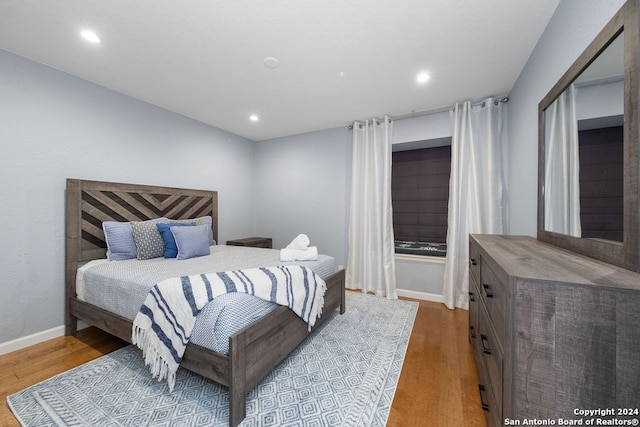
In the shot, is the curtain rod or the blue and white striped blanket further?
the curtain rod

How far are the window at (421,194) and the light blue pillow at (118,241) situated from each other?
3594mm

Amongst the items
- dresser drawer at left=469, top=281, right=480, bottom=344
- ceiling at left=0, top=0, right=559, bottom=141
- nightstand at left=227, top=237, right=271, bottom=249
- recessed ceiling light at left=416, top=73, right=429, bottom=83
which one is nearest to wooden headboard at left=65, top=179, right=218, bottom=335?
nightstand at left=227, top=237, right=271, bottom=249

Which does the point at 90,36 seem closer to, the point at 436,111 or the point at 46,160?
the point at 46,160

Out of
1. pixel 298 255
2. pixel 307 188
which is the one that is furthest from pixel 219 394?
pixel 307 188

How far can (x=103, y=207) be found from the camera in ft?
8.33

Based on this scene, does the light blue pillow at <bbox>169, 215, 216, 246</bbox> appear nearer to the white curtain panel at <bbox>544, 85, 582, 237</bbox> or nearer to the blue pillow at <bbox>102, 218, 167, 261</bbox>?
the blue pillow at <bbox>102, 218, 167, 261</bbox>

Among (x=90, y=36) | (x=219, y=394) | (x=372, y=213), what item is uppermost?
(x=90, y=36)

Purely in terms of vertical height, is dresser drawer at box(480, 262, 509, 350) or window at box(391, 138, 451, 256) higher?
window at box(391, 138, 451, 256)

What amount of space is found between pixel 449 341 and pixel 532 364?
1.64 meters

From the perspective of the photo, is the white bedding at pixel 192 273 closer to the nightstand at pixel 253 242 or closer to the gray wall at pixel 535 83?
the nightstand at pixel 253 242

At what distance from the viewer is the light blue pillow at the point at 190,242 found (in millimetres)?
2512

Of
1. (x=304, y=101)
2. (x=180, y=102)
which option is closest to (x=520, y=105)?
(x=304, y=101)

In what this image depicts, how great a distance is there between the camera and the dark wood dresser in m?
0.69

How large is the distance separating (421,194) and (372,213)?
4.27ft
